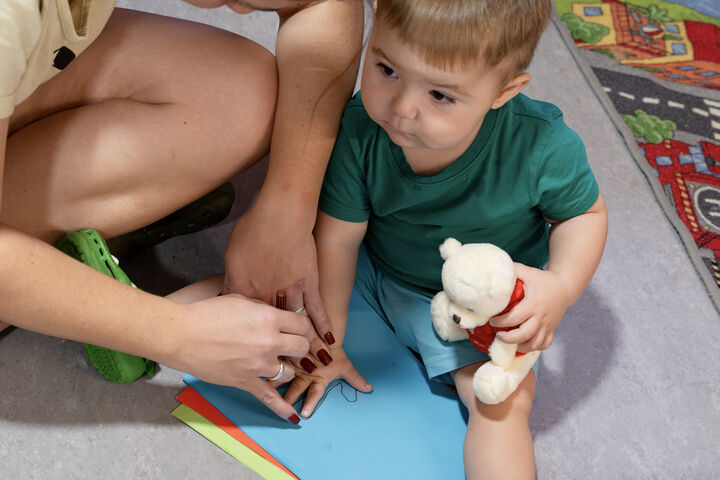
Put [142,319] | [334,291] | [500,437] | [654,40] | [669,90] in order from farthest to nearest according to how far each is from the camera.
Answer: [654,40] → [669,90] → [334,291] → [500,437] → [142,319]

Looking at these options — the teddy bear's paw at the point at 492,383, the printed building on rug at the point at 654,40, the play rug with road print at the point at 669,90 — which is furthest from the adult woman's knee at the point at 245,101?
the printed building on rug at the point at 654,40

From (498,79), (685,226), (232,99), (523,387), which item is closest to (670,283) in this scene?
→ (685,226)

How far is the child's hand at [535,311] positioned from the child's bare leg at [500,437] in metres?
0.10

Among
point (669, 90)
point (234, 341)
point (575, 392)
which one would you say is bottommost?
point (575, 392)

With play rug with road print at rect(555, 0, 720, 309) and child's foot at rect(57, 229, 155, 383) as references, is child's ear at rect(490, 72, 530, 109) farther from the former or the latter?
play rug with road print at rect(555, 0, 720, 309)

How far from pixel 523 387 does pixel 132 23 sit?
0.71 m

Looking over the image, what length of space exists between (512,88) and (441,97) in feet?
0.28

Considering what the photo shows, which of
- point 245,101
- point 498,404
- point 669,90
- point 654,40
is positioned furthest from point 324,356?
point 654,40

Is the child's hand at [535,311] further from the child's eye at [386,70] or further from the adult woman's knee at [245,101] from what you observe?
the adult woman's knee at [245,101]

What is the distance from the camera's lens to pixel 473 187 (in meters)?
0.89

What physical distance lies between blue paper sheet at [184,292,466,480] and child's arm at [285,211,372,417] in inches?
0.7

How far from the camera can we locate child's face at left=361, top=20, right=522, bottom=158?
0.72 metres

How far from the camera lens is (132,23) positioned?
97cm

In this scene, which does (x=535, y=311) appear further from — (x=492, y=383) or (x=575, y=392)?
(x=575, y=392)
